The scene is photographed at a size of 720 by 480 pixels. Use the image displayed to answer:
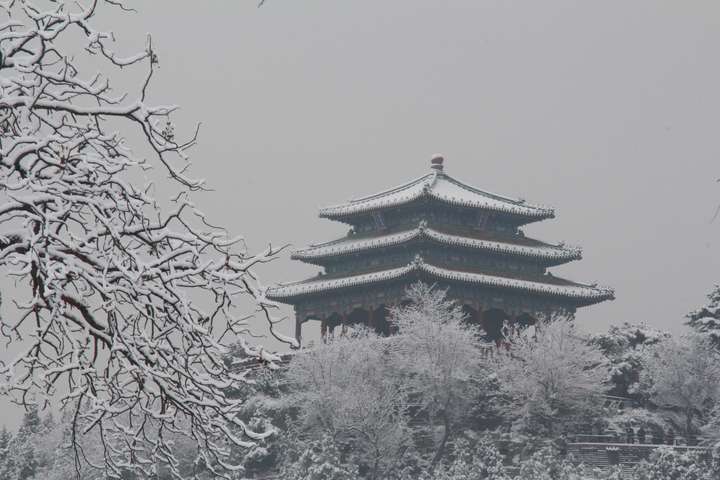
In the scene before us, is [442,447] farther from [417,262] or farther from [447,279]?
[447,279]

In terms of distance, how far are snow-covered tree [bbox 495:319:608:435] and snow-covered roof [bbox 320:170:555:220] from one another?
1159cm

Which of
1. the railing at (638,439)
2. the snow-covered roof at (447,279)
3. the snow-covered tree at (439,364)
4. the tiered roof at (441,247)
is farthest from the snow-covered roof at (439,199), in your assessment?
the railing at (638,439)

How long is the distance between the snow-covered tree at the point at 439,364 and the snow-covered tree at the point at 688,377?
685 centimetres

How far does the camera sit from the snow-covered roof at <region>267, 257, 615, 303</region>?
2147 inches

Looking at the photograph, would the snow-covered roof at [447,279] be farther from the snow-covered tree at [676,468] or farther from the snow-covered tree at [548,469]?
the snow-covered tree at [676,468]

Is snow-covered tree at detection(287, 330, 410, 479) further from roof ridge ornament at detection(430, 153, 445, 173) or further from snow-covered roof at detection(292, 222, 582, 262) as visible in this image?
roof ridge ornament at detection(430, 153, 445, 173)

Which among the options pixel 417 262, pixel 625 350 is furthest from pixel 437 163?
pixel 625 350

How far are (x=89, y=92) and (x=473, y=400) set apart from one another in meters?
40.4

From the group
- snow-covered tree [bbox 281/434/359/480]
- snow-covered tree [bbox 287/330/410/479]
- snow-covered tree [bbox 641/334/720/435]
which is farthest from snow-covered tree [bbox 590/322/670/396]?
snow-covered tree [bbox 281/434/359/480]

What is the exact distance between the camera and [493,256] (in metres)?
58.2

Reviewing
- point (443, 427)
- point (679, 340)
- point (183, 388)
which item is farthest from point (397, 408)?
point (183, 388)

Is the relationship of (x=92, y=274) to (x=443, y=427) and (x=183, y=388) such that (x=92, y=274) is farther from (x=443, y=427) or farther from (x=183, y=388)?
(x=443, y=427)

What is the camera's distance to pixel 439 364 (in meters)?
47.4

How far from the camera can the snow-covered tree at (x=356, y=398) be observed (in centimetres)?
4522
